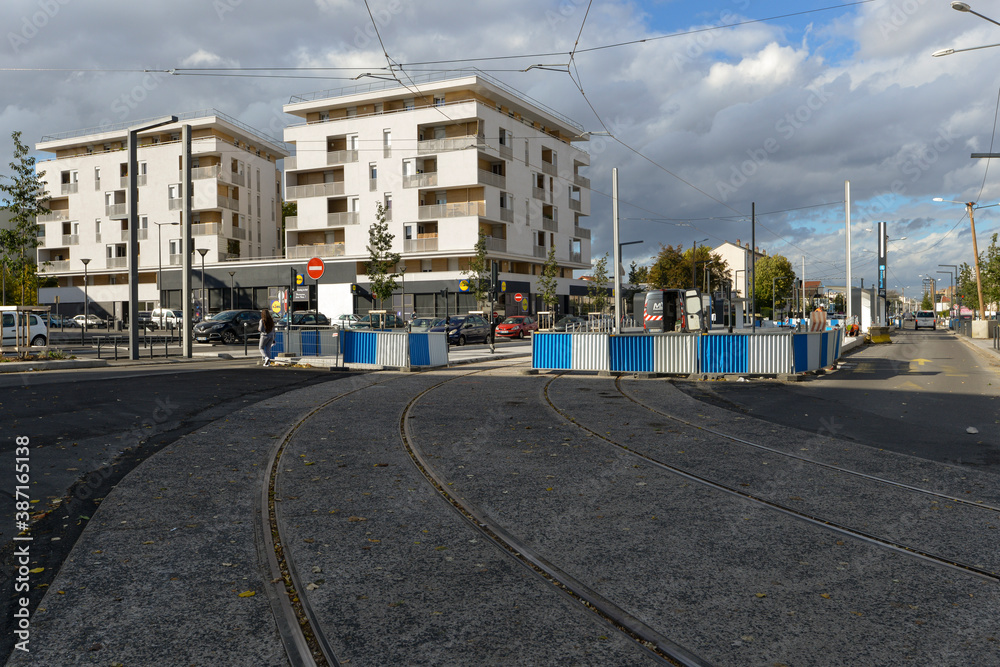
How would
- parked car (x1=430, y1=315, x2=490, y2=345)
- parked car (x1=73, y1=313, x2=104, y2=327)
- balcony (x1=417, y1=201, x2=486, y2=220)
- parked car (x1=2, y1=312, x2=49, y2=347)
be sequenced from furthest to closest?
parked car (x1=73, y1=313, x2=104, y2=327)
balcony (x1=417, y1=201, x2=486, y2=220)
parked car (x1=430, y1=315, x2=490, y2=345)
parked car (x1=2, y1=312, x2=49, y2=347)

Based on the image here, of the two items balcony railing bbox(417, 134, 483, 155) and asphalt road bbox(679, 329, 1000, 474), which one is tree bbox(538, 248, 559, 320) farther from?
asphalt road bbox(679, 329, 1000, 474)

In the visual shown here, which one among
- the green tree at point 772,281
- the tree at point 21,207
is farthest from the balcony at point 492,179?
the green tree at point 772,281

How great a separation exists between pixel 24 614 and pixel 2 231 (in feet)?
88.7

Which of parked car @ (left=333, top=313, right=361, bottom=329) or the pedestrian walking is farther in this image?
parked car @ (left=333, top=313, right=361, bottom=329)

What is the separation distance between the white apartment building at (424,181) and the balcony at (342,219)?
0.09m

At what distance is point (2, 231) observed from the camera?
25781mm

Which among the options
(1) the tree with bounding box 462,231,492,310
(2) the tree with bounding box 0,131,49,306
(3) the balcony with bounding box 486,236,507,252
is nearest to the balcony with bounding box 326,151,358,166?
(1) the tree with bounding box 462,231,492,310

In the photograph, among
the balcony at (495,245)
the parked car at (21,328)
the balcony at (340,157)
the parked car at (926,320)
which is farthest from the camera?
the parked car at (926,320)

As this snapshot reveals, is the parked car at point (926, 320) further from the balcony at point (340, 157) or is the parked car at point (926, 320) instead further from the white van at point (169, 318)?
the white van at point (169, 318)

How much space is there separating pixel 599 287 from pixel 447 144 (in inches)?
798

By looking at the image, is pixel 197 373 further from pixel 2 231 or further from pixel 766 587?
pixel 766 587

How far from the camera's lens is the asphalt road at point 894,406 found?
9.10 m

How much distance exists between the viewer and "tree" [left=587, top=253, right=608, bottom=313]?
214 feet

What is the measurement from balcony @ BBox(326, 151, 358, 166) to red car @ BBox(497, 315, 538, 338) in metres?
19.6
